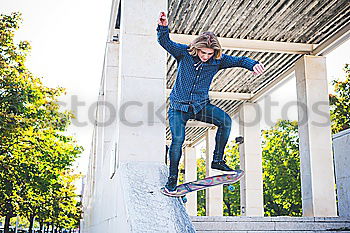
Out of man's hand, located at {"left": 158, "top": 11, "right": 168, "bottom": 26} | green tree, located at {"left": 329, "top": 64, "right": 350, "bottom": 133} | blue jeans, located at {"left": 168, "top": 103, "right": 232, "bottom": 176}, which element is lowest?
blue jeans, located at {"left": 168, "top": 103, "right": 232, "bottom": 176}

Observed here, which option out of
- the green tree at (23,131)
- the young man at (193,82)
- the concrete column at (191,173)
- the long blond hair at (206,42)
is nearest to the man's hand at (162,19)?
the young man at (193,82)

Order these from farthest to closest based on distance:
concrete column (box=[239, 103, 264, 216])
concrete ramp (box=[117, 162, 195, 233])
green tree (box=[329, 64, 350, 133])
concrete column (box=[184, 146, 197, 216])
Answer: green tree (box=[329, 64, 350, 133]), concrete column (box=[184, 146, 197, 216]), concrete column (box=[239, 103, 264, 216]), concrete ramp (box=[117, 162, 195, 233])

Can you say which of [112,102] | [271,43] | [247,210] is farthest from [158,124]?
[247,210]

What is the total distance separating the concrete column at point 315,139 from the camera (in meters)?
13.1

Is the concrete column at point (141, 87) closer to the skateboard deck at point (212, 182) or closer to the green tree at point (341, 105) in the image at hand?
the skateboard deck at point (212, 182)

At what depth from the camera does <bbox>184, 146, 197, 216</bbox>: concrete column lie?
1068 inches

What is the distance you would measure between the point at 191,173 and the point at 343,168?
64.8 feet

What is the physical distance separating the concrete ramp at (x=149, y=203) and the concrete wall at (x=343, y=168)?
174 inches

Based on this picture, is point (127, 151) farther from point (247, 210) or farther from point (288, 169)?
point (288, 169)

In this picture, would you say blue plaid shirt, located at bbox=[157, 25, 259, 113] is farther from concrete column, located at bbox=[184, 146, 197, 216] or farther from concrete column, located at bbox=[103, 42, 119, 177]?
concrete column, located at bbox=[184, 146, 197, 216]

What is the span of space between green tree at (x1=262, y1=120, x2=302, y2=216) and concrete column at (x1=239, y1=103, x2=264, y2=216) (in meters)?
15.1

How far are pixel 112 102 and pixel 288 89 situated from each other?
24442 millimetres

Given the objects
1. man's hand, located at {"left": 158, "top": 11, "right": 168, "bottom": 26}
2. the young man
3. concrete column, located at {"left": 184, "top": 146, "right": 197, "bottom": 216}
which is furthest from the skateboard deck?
concrete column, located at {"left": 184, "top": 146, "right": 197, "bottom": 216}

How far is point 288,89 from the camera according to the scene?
32625mm
